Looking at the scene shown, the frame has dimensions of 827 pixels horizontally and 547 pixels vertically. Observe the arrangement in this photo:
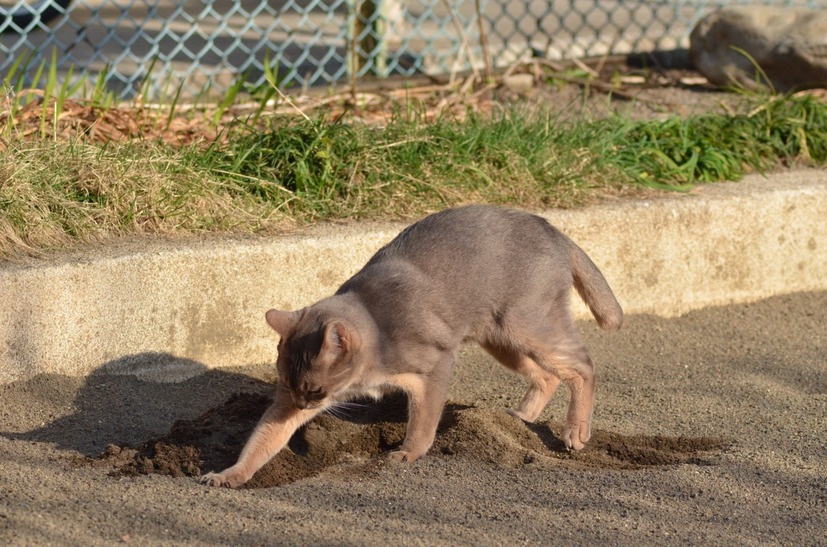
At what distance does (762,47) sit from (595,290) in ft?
11.0

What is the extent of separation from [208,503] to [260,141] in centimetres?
236

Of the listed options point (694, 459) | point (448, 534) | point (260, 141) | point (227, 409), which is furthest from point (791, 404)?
point (260, 141)

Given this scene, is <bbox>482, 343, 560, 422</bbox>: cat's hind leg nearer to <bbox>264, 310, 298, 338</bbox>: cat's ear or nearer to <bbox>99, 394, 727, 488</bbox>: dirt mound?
<bbox>99, 394, 727, 488</bbox>: dirt mound

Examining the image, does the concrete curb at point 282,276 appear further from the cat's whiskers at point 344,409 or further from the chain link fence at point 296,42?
the chain link fence at point 296,42

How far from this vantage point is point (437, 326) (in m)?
3.57

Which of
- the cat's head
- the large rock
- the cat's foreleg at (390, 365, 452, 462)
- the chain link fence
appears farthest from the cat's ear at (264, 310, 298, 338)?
the large rock

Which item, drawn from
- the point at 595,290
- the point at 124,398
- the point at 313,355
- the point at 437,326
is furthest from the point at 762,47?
the point at 124,398

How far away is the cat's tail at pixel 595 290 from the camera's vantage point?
402 centimetres

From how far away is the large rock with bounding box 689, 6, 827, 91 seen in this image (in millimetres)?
6547

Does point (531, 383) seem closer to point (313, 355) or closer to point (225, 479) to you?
point (313, 355)

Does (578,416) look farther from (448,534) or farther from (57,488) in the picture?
(57,488)

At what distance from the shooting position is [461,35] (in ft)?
21.2

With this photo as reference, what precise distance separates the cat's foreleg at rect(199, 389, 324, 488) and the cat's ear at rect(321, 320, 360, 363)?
247 mm

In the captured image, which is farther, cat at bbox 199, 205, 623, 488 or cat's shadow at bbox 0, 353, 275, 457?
cat's shadow at bbox 0, 353, 275, 457
